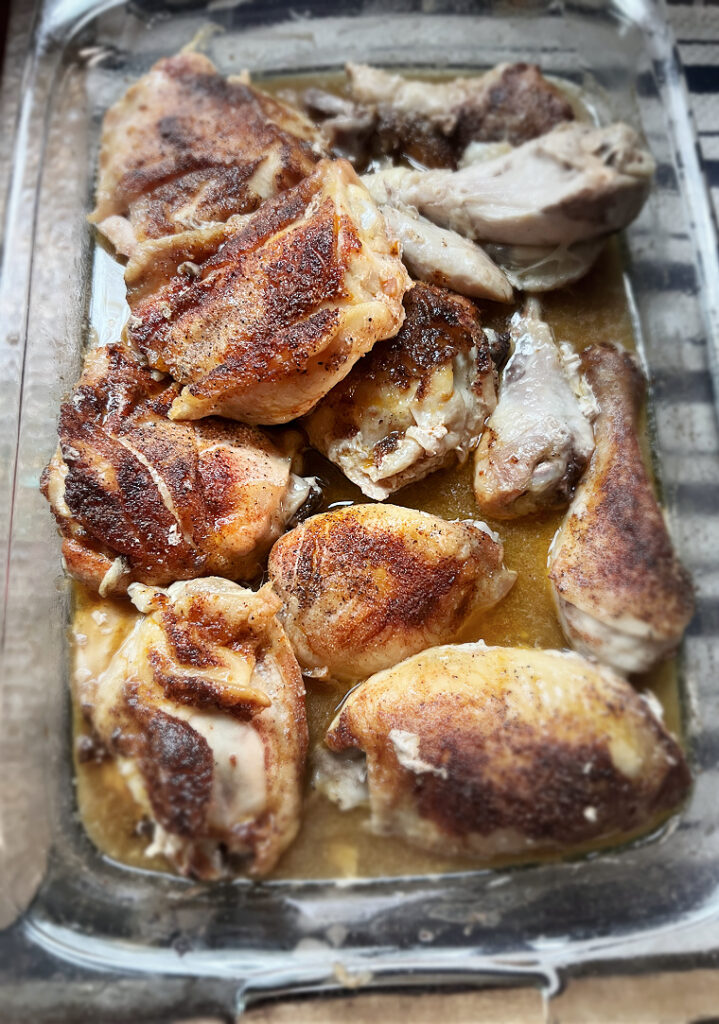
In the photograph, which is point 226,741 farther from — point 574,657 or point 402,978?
point 574,657

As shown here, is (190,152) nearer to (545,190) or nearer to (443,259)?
(443,259)

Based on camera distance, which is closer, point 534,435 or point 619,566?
point 619,566

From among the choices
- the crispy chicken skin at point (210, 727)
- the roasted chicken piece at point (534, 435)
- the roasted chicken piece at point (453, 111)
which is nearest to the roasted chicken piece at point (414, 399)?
the roasted chicken piece at point (534, 435)

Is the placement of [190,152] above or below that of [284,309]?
above

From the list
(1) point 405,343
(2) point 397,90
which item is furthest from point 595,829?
(2) point 397,90

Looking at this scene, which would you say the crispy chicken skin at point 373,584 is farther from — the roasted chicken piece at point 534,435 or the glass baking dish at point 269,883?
the glass baking dish at point 269,883

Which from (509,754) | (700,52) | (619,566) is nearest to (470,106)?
(700,52)
